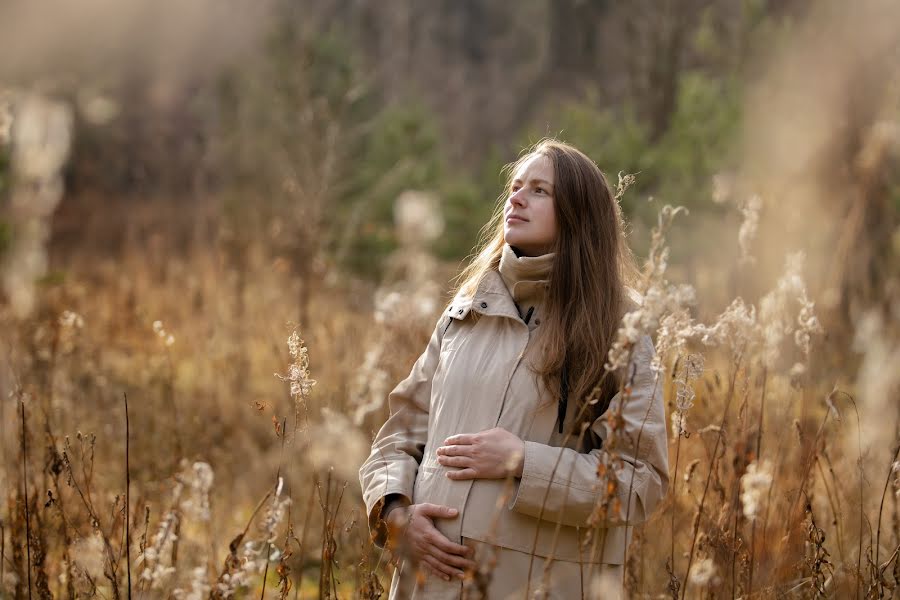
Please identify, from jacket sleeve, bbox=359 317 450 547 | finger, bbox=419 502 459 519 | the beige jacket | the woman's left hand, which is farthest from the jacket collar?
finger, bbox=419 502 459 519

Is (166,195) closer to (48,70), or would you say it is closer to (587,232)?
(48,70)

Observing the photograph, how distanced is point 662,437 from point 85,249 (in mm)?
11237

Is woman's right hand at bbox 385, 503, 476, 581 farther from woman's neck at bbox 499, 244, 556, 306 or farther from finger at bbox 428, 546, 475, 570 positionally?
woman's neck at bbox 499, 244, 556, 306

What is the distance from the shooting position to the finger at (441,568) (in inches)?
69.2

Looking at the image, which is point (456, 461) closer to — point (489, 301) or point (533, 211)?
point (489, 301)

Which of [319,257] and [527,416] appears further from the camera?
[319,257]

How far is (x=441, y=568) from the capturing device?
5.82ft

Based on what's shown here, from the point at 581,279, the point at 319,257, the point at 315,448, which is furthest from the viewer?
the point at 319,257

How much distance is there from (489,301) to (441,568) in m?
0.60

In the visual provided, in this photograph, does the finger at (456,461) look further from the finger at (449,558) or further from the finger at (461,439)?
the finger at (449,558)

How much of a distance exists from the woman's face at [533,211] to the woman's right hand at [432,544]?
2.10ft

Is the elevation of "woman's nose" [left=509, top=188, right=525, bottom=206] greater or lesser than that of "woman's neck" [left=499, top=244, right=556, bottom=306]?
greater

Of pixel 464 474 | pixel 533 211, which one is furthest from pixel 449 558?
pixel 533 211

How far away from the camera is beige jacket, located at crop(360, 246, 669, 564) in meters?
1.72
